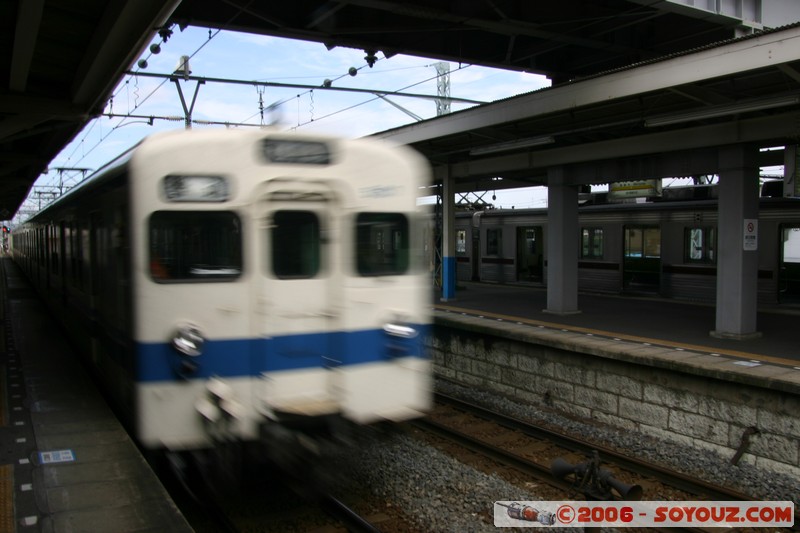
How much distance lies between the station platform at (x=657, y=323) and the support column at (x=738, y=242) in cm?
34

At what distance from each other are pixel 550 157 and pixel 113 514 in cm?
1049

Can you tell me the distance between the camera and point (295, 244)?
465 cm

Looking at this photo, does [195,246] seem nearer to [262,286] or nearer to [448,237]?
[262,286]

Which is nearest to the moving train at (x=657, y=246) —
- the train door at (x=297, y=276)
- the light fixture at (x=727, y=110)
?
the light fixture at (x=727, y=110)

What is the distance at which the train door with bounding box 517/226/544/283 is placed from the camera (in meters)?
19.4

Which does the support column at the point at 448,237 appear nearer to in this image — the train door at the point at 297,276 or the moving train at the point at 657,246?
the moving train at the point at 657,246

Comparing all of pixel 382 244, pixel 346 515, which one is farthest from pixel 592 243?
pixel 346 515

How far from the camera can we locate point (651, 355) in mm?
7938

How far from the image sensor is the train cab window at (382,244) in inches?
193

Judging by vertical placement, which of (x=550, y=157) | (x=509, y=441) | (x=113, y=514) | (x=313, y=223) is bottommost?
(x=509, y=441)

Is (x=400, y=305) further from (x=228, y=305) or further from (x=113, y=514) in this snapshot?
(x=113, y=514)

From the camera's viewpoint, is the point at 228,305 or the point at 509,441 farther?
the point at 509,441

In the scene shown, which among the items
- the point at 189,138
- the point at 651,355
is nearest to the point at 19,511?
the point at 189,138

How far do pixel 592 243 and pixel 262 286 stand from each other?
14476 millimetres
